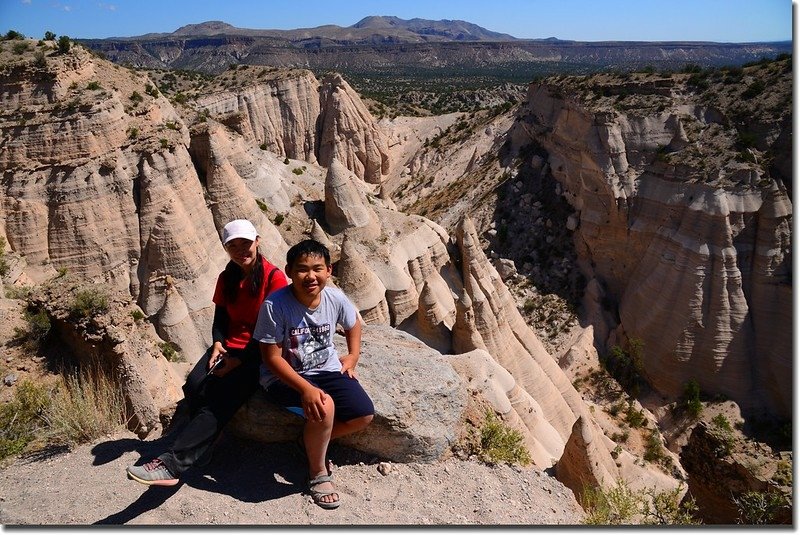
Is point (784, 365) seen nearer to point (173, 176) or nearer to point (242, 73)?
point (173, 176)

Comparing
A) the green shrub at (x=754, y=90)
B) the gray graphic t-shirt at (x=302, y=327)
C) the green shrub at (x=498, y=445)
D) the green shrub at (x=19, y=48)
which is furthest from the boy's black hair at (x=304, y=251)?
the green shrub at (x=754, y=90)

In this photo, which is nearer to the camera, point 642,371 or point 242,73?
point 642,371

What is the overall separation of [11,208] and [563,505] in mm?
14386

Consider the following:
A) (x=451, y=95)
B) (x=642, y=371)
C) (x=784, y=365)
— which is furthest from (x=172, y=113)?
(x=451, y=95)

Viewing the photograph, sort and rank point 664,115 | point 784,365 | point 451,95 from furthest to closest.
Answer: point 451,95
point 664,115
point 784,365

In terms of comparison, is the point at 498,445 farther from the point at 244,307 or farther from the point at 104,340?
the point at 104,340

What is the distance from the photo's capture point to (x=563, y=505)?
21.0 feet

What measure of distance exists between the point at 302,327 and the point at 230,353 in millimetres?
964

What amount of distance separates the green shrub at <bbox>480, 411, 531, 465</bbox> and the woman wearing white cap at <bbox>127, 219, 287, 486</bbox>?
2965mm

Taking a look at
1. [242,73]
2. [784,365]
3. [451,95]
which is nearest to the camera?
[784,365]

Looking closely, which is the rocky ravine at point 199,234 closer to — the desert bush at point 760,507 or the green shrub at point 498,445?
the green shrub at point 498,445

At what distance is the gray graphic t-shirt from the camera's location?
5105 millimetres

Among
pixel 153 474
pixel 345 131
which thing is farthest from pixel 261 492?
pixel 345 131

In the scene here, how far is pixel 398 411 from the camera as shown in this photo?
6.27m
